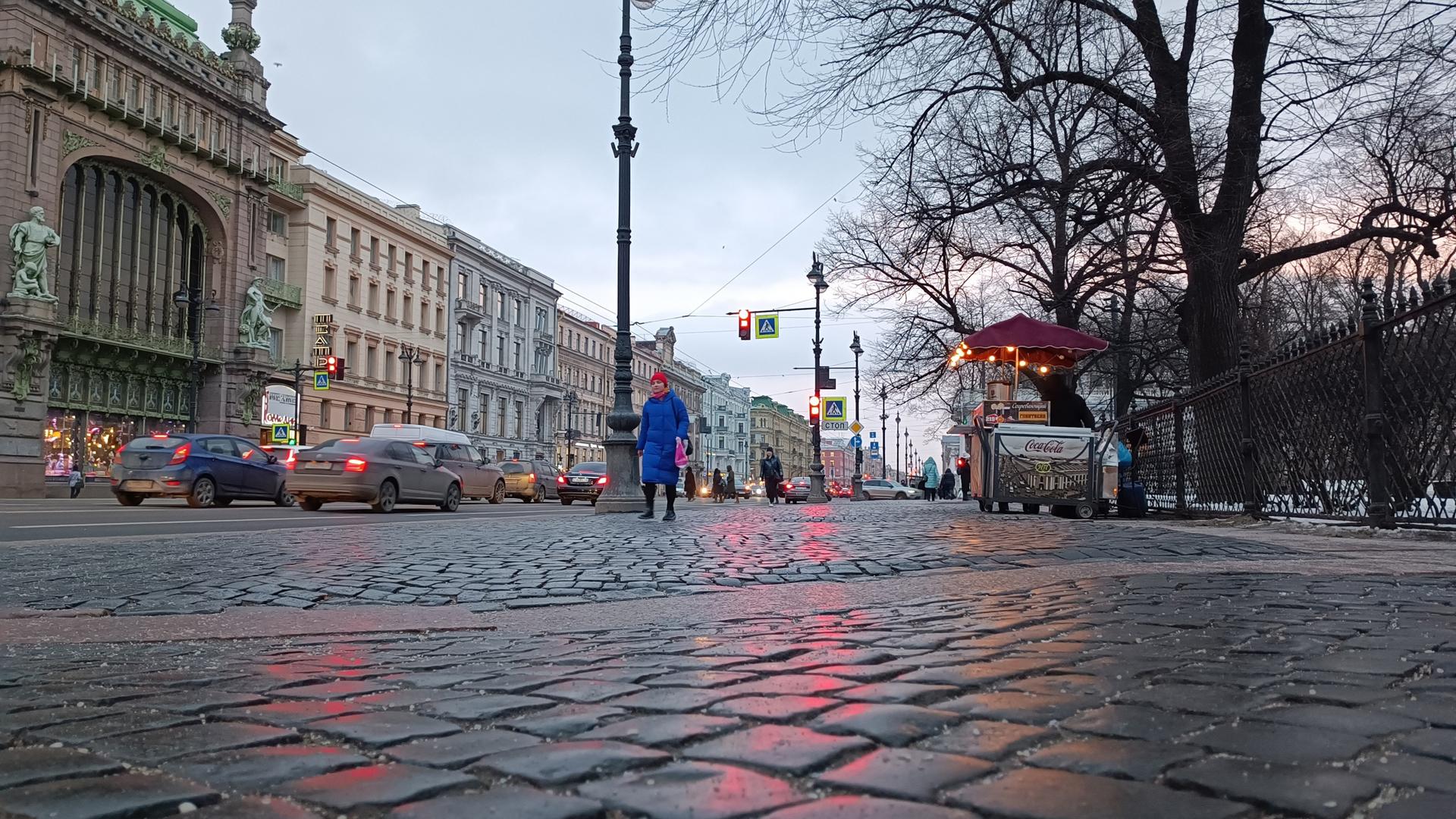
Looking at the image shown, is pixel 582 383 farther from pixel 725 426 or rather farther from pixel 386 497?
pixel 386 497

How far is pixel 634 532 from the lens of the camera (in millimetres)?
10859

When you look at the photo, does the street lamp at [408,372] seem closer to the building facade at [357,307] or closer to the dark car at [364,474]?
the building facade at [357,307]

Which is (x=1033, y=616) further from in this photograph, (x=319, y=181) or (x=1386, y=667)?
(x=319, y=181)

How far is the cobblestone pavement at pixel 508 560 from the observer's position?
586 centimetres

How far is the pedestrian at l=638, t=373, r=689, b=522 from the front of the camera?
13.1 metres

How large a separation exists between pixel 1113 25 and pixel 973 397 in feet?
78.3

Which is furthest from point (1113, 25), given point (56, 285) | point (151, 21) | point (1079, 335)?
point (151, 21)

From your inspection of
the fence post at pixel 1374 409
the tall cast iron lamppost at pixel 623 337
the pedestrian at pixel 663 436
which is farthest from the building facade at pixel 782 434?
the fence post at pixel 1374 409

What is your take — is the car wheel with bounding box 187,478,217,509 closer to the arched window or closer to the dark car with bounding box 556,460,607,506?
the dark car with bounding box 556,460,607,506

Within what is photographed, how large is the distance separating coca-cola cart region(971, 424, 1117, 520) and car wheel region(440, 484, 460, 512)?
1170 cm

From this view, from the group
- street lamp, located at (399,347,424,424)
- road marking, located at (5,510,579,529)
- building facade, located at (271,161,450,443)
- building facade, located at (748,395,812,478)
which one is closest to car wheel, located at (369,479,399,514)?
road marking, located at (5,510,579,529)

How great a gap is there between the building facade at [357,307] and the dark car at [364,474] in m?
27.0

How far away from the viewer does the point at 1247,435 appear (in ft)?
37.5

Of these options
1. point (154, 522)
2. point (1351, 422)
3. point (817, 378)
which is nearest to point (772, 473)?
point (817, 378)
